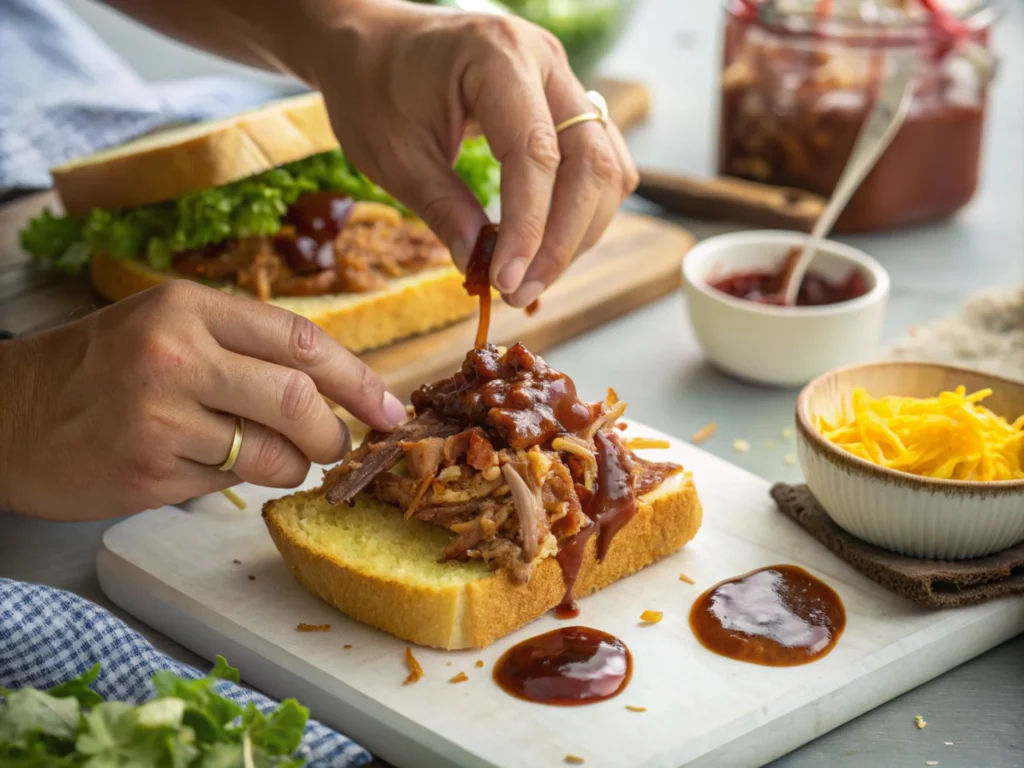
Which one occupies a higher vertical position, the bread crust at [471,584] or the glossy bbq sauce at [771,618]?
the bread crust at [471,584]

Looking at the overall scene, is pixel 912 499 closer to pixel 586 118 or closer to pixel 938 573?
pixel 938 573

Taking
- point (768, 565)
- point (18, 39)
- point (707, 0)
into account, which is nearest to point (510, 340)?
point (768, 565)

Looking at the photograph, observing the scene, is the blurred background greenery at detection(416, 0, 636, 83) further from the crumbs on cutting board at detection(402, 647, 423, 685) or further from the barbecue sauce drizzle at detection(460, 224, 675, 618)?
the crumbs on cutting board at detection(402, 647, 423, 685)

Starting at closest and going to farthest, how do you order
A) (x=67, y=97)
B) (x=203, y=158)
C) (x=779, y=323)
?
(x=779, y=323) → (x=203, y=158) → (x=67, y=97)

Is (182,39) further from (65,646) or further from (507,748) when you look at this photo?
(507,748)

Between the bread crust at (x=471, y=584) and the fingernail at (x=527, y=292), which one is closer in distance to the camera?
the bread crust at (x=471, y=584)

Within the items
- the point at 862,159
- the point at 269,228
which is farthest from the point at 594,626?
the point at 862,159

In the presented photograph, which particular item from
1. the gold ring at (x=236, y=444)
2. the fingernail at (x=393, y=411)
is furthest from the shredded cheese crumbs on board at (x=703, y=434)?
the gold ring at (x=236, y=444)

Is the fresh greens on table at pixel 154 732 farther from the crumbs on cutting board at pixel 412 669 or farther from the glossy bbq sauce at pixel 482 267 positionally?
the glossy bbq sauce at pixel 482 267
